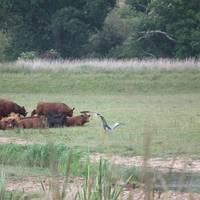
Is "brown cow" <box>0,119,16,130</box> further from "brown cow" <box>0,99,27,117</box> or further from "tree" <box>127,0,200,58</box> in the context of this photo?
"tree" <box>127,0,200,58</box>

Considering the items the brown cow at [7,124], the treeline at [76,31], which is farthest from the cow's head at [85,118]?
the treeline at [76,31]

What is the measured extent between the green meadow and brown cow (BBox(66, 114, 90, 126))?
0.24 m

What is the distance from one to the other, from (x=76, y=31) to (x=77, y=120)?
31.5m

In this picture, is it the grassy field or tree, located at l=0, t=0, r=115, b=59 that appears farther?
tree, located at l=0, t=0, r=115, b=59

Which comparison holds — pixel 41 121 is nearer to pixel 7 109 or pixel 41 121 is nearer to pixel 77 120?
pixel 77 120

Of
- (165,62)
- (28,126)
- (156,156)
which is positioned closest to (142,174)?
(156,156)

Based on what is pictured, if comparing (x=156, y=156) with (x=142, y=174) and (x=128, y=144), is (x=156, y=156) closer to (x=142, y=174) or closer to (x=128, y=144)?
(x=128, y=144)

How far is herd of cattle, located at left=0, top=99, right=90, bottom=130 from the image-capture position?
64.3ft

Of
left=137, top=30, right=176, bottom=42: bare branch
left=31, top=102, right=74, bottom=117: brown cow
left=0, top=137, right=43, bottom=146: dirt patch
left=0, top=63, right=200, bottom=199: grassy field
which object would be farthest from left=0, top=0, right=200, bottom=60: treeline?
left=0, top=137, right=43, bottom=146: dirt patch

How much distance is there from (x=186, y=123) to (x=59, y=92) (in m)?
12.3

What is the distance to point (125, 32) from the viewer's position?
193 ft

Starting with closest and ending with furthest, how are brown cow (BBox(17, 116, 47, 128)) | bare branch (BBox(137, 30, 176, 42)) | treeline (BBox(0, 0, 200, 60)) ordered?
1. brown cow (BBox(17, 116, 47, 128))
2. bare branch (BBox(137, 30, 176, 42))
3. treeline (BBox(0, 0, 200, 60))

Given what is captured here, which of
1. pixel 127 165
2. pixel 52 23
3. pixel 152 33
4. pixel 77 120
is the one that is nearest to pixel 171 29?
pixel 152 33

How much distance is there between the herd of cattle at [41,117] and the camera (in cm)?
1959
